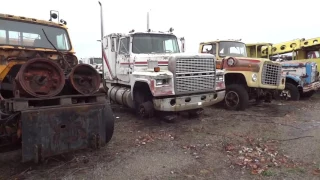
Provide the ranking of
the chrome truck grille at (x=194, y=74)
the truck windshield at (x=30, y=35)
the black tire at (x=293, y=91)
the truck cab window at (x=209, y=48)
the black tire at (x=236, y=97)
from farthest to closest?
the black tire at (x=293, y=91), the truck cab window at (x=209, y=48), the black tire at (x=236, y=97), the chrome truck grille at (x=194, y=74), the truck windshield at (x=30, y=35)

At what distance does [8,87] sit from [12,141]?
2.93 ft

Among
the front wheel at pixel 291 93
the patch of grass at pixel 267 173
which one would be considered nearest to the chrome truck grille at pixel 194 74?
the patch of grass at pixel 267 173

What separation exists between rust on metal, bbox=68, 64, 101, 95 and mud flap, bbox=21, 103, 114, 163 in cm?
36

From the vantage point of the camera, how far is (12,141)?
4.30 m

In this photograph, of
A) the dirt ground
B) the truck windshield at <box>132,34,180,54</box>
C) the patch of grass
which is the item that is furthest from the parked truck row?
the patch of grass

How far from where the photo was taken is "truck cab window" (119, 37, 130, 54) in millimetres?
8281

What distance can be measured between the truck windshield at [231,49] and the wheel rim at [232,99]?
1516mm

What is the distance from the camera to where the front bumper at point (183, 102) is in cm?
677

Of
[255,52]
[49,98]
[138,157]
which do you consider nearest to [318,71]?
[255,52]

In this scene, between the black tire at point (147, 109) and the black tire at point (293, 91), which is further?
the black tire at point (293, 91)

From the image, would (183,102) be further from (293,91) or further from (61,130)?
(293,91)

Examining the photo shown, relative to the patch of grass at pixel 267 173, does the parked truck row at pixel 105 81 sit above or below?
above

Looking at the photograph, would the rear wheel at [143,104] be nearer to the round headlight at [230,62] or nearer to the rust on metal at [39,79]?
the rust on metal at [39,79]

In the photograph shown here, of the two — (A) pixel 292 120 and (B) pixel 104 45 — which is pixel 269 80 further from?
(B) pixel 104 45
